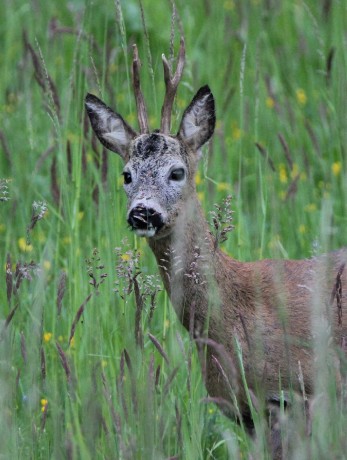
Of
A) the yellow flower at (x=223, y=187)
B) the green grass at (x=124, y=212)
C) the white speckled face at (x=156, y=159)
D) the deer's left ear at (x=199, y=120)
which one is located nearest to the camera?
the green grass at (x=124, y=212)

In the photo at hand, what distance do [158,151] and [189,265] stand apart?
53 centimetres

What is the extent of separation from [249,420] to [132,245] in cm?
101

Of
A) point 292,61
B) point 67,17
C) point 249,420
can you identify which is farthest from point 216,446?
point 67,17

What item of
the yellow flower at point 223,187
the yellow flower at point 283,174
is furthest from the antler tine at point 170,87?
the yellow flower at point 283,174

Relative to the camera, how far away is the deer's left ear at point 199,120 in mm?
5430

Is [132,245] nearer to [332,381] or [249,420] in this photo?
[249,420]

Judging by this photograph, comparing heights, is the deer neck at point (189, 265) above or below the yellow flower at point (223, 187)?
below

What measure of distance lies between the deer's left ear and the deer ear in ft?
0.77

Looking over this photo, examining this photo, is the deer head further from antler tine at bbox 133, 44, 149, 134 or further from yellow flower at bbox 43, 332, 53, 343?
yellow flower at bbox 43, 332, 53, 343

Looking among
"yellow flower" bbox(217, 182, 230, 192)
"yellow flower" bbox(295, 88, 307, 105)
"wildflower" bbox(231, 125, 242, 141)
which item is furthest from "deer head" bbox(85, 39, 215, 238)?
"yellow flower" bbox(295, 88, 307, 105)

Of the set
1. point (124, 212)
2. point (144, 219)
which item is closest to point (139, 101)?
point (124, 212)

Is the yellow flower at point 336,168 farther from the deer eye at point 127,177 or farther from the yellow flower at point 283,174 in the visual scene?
the deer eye at point 127,177

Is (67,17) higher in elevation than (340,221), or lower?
higher

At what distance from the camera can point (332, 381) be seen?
3684 millimetres
